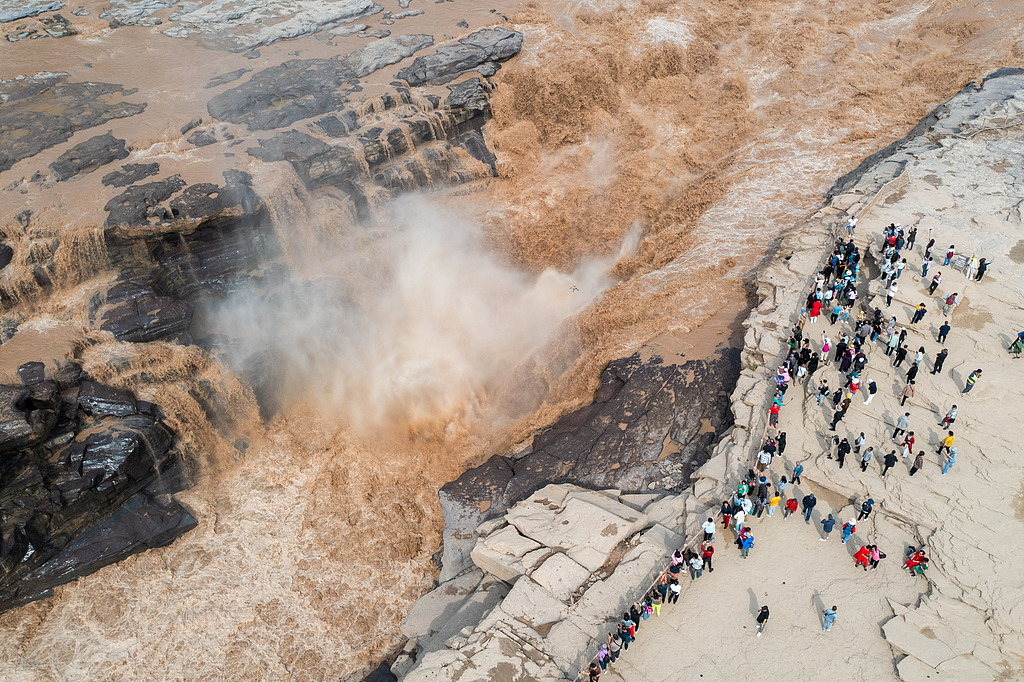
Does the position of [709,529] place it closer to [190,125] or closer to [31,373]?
[31,373]

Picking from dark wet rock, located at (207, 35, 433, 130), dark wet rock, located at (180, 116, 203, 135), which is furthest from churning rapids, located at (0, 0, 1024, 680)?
dark wet rock, located at (207, 35, 433, 130)

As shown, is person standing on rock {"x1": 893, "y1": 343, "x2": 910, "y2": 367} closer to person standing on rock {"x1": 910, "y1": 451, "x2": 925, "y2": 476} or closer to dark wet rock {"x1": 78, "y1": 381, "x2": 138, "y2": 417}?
person standing on rock {"x1": 910, "y1": 451, "x2": 925, "y2": 476}

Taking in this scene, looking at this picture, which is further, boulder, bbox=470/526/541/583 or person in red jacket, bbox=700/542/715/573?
boulder, bbox=470/526/541/583

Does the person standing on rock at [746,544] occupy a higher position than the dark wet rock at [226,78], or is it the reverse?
the dark wet rock at [226,78]

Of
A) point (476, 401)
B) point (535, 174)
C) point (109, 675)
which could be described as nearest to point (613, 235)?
point (535, 174)

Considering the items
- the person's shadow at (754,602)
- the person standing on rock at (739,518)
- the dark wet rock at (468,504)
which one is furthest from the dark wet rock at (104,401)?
the person's shadow at (754,602)

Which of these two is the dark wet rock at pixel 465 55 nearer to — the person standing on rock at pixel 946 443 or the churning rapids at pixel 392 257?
the churning rapids at pixel 392 257
